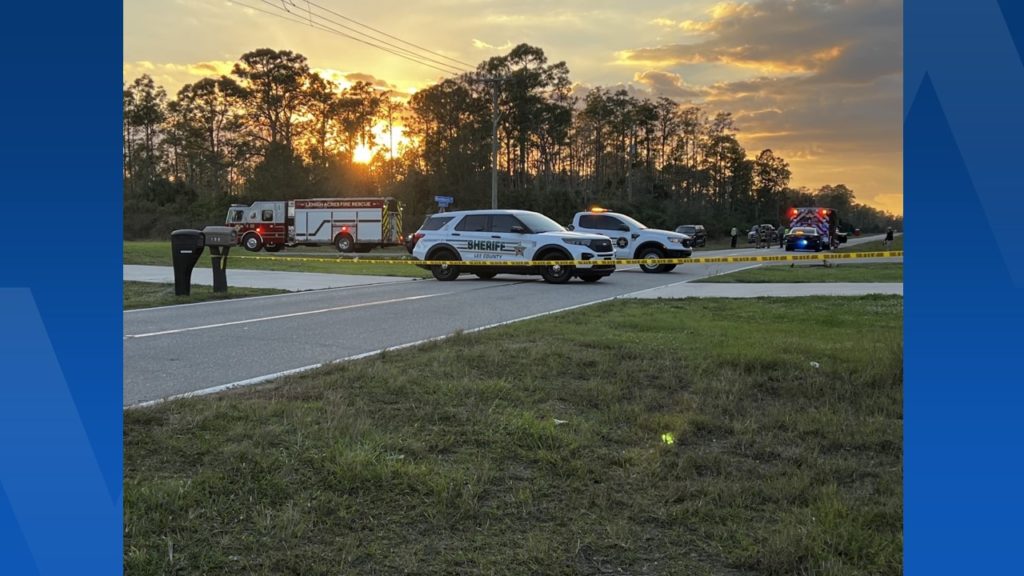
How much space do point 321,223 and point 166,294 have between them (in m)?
26.3

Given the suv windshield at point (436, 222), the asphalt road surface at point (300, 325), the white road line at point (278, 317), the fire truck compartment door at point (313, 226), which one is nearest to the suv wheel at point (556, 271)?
the asphalt road surface at point (300, 325)

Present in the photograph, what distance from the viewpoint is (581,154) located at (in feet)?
290

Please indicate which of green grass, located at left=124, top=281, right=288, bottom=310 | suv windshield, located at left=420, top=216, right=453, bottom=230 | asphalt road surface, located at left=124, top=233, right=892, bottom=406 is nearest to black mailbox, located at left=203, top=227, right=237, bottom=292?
green grass, located at left=124, top=281, right=288, bottom=310

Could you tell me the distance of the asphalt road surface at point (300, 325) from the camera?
7176 mm

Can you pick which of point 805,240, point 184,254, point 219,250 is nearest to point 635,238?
point 219,250

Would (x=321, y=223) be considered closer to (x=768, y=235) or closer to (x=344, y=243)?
(x=344, y=243)

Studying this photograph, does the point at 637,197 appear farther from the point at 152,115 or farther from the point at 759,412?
the point at 759,412

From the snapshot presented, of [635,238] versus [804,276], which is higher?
[635,238]

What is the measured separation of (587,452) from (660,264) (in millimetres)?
18899

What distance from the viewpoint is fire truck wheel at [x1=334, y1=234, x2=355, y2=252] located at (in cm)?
4047

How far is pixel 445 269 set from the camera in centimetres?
1959

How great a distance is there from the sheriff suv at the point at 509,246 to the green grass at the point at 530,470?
37.0ft

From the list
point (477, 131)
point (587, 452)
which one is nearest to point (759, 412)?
point (587, 452)

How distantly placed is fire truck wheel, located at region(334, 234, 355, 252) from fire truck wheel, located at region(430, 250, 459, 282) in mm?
21747
